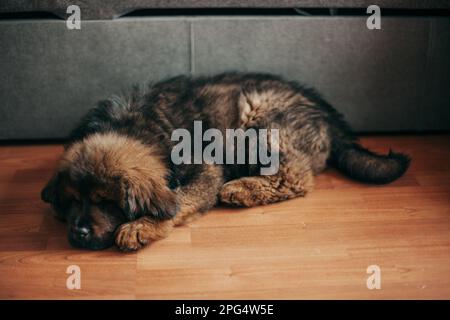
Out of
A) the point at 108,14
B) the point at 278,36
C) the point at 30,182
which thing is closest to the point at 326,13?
the point at 278,36

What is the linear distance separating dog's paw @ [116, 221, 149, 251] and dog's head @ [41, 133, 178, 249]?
0.12 ft

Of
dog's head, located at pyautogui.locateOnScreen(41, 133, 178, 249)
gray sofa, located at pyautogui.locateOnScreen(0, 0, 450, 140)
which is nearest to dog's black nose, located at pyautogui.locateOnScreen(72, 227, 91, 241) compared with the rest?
dog's head, located at pyautogui.locateOnScreen(41, 133, 178, 249)

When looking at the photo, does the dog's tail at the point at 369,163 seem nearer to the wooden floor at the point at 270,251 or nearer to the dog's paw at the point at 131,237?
the wooden floor at the point at 270,251

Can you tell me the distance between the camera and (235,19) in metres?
3.45

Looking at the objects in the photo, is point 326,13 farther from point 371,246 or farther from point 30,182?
point 30,182

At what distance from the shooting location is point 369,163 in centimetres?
316

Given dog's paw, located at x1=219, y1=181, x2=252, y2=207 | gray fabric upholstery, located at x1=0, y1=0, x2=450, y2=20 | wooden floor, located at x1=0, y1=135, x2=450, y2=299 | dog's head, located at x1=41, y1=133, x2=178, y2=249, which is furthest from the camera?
gray fabric upholstery, located at x1=0, y1=0, x2=450, y2=20

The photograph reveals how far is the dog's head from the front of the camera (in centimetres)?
263

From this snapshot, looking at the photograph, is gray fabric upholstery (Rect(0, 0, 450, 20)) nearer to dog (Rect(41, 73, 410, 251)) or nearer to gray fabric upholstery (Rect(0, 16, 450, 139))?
gray fabric upholstery (Rect(0, 16, 450, 139))

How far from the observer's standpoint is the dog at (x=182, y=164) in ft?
8.77

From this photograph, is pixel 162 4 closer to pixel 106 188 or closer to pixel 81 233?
pixel 106 188

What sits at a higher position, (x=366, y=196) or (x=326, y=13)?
(x=326, y=13)

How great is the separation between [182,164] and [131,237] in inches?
19.6

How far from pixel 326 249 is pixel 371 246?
0.65 feet
